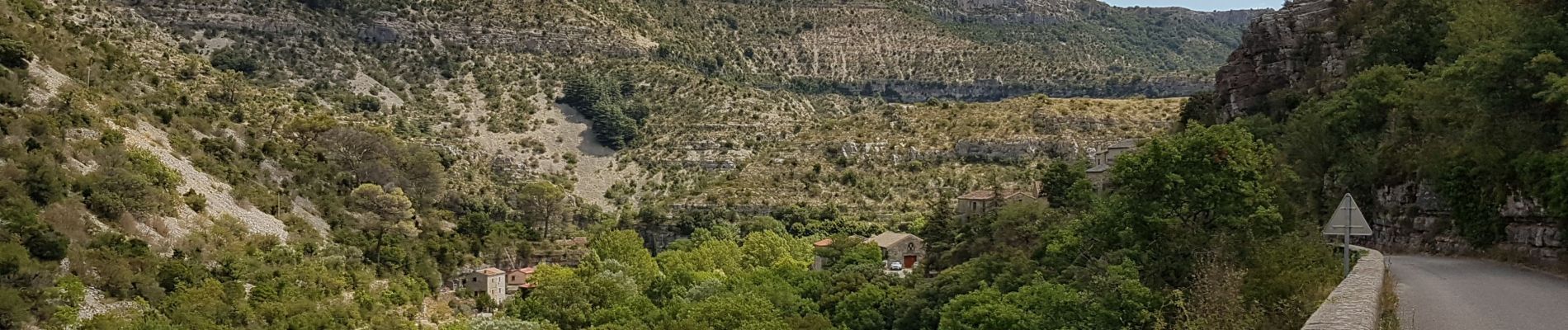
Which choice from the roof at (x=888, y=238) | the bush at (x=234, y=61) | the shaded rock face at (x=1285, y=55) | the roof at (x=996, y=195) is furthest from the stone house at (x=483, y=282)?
the bush at (x=234, y=61)

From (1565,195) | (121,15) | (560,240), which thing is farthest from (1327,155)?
(121,15)

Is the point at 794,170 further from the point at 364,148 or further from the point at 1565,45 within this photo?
the point at 1565,45

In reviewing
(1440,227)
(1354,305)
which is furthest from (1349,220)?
(1440,227)

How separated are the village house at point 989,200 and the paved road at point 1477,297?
32843 mm

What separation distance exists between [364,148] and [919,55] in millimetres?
92985

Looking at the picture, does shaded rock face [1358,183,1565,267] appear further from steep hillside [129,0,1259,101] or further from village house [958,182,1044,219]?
steep hillside [129,0,1259,101]

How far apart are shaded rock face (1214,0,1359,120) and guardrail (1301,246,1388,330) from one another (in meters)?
31.3

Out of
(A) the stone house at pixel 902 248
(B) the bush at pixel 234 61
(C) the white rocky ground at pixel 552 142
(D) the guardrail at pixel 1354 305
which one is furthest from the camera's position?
(C) the white rocky ground at pixel 552 142

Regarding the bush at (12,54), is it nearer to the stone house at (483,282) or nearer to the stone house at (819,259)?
the stone house at (483,282)

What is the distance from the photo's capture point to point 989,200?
61.3m

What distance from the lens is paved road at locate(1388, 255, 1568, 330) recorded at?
15484mm

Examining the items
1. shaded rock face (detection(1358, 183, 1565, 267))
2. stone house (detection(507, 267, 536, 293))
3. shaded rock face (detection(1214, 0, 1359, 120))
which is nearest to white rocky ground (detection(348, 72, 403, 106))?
stone house (detection(507, 267, 536, 293))

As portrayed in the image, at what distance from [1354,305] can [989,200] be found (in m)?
48.1

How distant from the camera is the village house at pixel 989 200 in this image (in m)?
58.8
